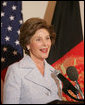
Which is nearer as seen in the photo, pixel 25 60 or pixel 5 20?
pixel 25 60

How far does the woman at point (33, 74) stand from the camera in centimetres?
186


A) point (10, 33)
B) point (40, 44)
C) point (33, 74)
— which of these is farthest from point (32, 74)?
point (10, 33)

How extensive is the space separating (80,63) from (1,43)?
124 cm

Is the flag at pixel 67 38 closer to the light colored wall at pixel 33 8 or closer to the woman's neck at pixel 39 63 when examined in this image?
the light colored wall at pixel 33 8

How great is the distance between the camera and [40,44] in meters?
2.18

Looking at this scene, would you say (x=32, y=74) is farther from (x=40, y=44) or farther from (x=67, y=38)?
(x=67, y=38)

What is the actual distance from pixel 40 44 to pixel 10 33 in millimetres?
1073

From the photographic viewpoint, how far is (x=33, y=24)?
2125 millimetres

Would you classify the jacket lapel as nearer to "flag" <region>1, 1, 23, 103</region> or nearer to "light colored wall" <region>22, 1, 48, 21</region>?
"flag" <region>1, 1, 23, 103</region>

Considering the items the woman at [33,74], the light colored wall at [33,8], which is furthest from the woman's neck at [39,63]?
the light colored wall at [33,8]

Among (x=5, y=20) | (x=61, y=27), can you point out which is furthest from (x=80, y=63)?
(x=5, y=20)

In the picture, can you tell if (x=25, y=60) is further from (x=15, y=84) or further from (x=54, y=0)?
(x=54, y=0)

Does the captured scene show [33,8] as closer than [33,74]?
No

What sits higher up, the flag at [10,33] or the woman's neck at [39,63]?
the flag at [10,33]
